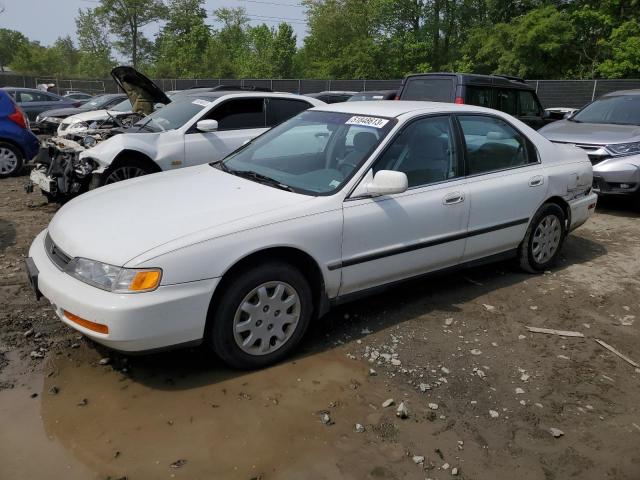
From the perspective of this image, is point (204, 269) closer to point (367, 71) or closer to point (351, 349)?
point (351, 349)

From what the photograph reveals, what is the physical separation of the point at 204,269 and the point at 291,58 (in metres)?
49.1

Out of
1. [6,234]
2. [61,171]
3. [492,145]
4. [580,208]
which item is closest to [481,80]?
[580,208]

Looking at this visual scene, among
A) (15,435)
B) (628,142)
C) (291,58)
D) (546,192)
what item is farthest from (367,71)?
(15,435)

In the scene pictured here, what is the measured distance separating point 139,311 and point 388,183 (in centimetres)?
168

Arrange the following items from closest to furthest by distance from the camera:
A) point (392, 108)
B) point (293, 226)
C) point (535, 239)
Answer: point (293, 226) < point (392, 108) < point (535, 239)

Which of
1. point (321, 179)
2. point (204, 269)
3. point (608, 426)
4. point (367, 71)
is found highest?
point (367, 71)

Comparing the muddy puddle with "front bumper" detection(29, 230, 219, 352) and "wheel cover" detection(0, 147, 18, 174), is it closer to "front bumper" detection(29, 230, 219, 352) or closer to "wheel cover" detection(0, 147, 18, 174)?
"front bumper" detection(29, 230, 219, 352)

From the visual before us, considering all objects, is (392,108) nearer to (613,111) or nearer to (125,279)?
(125,279)

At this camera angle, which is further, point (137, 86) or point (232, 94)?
point (137, 86)

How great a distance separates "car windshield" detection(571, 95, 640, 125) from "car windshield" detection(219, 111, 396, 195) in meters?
6.00

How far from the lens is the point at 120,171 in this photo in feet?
21.7

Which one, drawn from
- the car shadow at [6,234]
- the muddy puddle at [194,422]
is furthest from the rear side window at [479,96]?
the car shadow at [6,234]

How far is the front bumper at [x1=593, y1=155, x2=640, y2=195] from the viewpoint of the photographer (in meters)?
7.17

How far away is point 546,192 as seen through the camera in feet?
15.7
